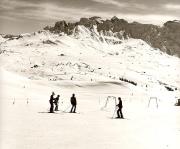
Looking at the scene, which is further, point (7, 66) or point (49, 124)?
point (7, 66)

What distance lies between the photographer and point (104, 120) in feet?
98.8

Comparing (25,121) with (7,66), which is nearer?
(25,121)

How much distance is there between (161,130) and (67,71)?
69100mm

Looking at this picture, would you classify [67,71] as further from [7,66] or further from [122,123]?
[122,123]

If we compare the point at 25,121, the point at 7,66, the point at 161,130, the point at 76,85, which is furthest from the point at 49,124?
the point at 7,66

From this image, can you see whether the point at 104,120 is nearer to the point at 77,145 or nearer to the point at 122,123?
the point at 122,123

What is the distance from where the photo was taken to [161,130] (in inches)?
1010

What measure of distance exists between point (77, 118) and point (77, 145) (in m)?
10.8

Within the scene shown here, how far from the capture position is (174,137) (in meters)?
23.1

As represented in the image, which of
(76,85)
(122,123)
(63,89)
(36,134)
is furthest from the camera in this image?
(76,85)

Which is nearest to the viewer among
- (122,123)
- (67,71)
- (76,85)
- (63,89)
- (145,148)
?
(145,148)

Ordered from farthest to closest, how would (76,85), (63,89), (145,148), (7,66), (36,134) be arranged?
(7,66) → (76,85) → (63,89) → (36,134) → (145,148)

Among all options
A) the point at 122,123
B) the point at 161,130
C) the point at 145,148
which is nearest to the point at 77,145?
the point at 145,148

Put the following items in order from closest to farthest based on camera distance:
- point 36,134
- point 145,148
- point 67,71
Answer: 1. point 145,148
2. point 36,134
3. point 67,71
